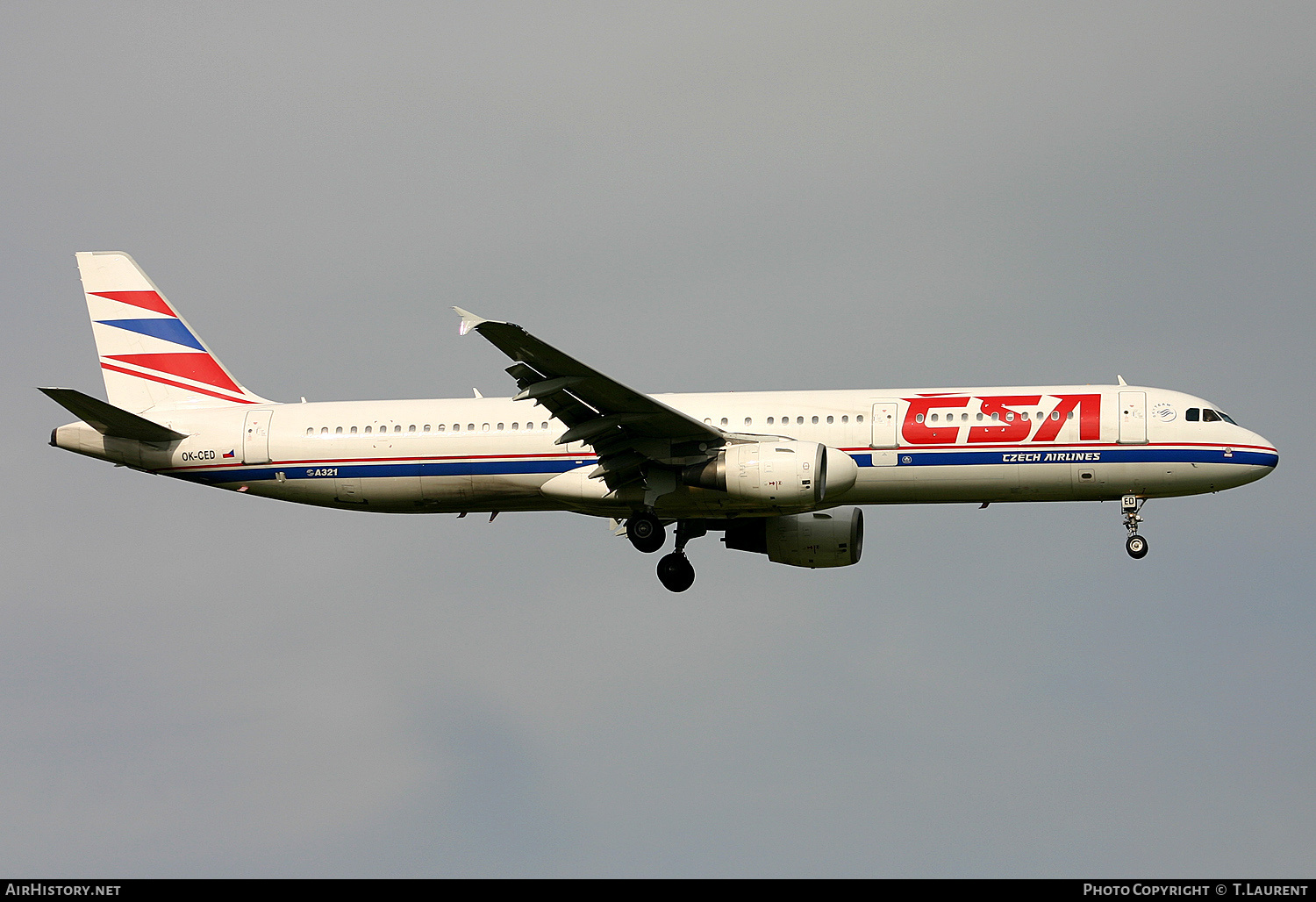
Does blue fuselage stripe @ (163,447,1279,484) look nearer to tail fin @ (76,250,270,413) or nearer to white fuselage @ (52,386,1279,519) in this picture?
white fuselage @ (52,386,1279,519)

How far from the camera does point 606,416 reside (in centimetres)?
3531

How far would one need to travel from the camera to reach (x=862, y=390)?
3756 cm

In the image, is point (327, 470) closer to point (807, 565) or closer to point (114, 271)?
point (114, 271)

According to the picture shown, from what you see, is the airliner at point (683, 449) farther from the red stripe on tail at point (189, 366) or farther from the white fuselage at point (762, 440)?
the red stripe on tail at point (189, 366)

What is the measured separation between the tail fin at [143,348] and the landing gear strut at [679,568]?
10.9 m

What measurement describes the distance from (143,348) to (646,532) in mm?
14392

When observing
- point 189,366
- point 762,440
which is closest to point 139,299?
point 189,366

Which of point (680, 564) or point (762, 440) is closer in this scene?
point (762, 440)

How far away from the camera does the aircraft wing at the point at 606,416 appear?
33.3 metres

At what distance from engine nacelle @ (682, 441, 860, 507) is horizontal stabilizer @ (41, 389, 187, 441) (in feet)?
42.3

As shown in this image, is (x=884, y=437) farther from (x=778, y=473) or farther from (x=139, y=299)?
(x=139, y=299)

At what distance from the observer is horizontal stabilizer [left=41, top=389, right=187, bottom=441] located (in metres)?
36.8

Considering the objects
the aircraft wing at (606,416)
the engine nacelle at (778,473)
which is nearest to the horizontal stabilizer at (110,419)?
the aircraft wing at (606,416)

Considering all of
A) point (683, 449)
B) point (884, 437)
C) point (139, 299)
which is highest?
point (139, 299)
